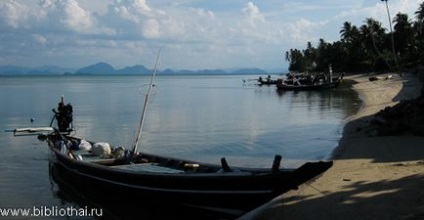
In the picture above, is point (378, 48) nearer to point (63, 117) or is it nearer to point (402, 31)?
point (402, 31)

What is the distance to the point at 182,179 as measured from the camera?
10922 millimetres

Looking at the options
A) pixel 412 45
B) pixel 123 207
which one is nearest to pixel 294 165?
A: pixel 123 207

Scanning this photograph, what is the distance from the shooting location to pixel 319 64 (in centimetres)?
13412

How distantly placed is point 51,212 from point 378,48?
98.3 metres

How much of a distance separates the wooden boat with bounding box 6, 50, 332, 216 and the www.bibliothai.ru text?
69 centimetres

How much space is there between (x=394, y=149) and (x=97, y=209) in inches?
406

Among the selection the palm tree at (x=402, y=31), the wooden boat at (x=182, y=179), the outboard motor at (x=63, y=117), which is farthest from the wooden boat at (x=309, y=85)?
the wooden boat at (x=182, y=179)

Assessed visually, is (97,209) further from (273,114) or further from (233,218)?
(273,114)

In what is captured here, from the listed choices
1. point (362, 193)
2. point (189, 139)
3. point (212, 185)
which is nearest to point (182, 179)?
point (212, 185)

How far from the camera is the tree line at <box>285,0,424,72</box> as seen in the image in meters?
84.2

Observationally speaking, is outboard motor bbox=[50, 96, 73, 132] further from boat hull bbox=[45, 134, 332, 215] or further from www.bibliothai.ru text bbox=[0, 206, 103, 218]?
boat hull bbox=[45, 134, 332, 215]

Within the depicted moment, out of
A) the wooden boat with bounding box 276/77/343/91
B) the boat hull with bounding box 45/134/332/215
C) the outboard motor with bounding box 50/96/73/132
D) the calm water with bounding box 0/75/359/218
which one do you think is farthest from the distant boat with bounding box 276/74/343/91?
the boat hull with bounding box 45/134/332/215

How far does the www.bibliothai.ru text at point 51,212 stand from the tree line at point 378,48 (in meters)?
70.5

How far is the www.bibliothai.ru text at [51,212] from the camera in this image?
12913 millimetres
